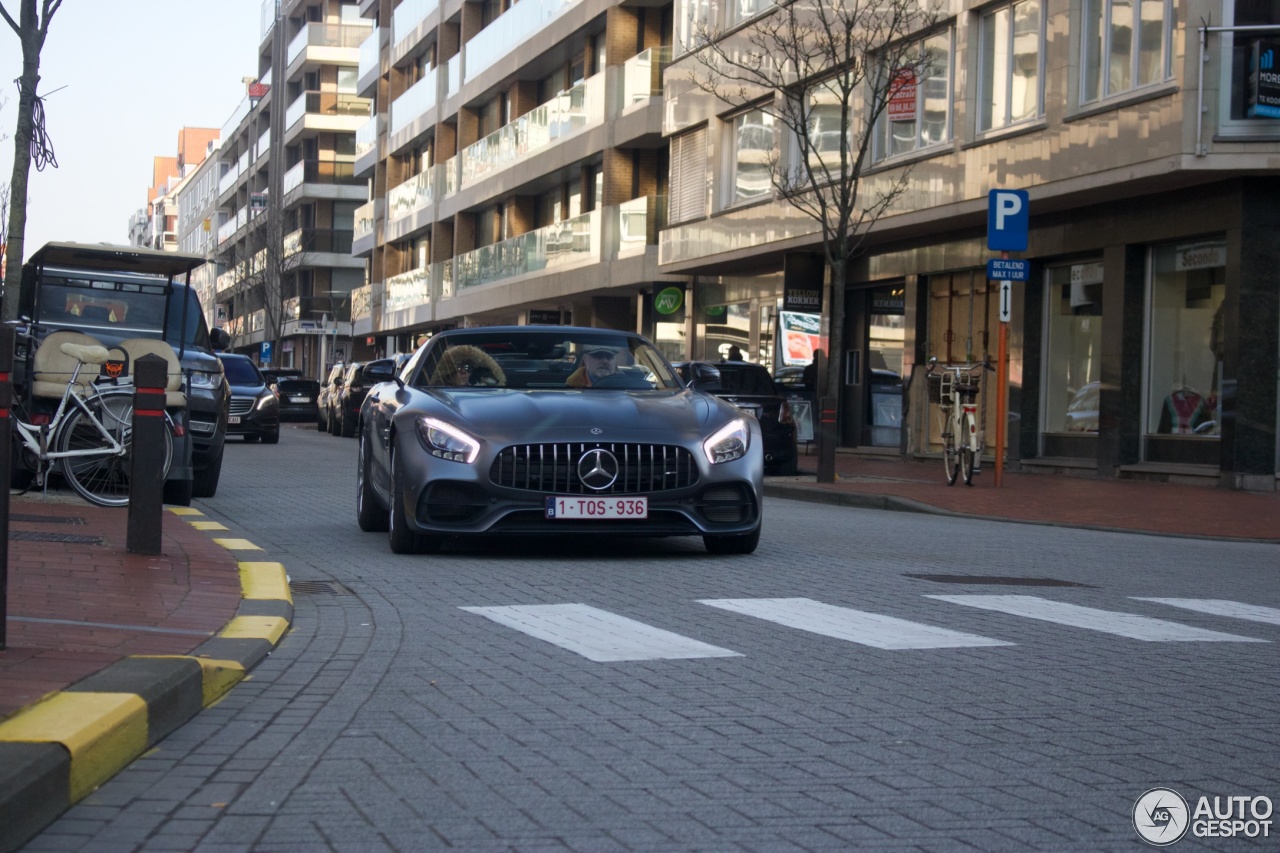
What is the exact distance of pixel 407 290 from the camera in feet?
197

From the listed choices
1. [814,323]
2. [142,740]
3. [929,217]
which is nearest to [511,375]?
[142,740]

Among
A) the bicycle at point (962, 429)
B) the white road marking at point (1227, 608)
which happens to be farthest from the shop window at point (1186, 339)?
the white road marking at point (1227, 608)

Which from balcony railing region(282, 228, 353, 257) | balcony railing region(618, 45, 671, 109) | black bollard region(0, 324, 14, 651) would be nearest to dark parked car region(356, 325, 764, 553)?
black bollard region(0, 324, 14, 651)

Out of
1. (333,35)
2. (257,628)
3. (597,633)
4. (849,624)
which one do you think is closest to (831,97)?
(849,624)

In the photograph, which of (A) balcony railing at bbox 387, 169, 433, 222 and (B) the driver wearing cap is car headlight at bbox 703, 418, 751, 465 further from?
(A) balcony railing at bbox 387, 169, 433, 222

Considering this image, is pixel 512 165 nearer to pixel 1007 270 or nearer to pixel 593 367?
pixel 1007 270

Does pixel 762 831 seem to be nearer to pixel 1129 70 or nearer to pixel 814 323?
pixel 1129 70

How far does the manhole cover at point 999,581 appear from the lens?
31.9 ft

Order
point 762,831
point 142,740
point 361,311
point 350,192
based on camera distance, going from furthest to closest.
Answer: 1. point 350,192
2. point 361,311
3. point 142,740
4. point 762,831

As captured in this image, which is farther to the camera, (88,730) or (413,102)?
(413,102)

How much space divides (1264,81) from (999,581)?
1192cm

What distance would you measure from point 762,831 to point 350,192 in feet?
267

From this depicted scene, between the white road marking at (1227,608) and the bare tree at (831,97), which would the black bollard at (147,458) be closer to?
the white road marking at (1227,608)

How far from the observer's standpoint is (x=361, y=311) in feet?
230
